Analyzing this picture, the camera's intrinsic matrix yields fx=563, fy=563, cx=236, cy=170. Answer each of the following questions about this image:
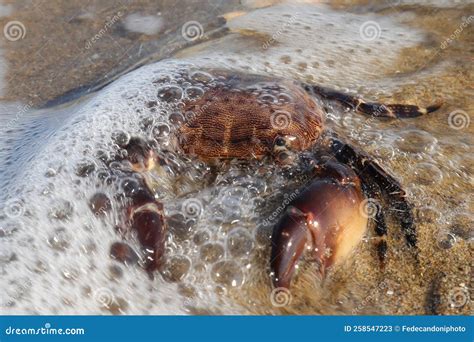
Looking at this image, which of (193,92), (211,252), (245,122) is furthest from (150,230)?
(193,92)

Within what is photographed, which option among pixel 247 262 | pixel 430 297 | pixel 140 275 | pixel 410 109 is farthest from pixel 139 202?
pixel 410 109

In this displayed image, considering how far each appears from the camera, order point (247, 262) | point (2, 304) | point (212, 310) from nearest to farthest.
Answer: point (2, 304), point (212, 310), point (247, 262)

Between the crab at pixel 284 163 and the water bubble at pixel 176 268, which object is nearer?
the crab at pixel 284 163

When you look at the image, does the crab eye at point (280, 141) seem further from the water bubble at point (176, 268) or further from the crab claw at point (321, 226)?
the water bubble at point (176, 268)

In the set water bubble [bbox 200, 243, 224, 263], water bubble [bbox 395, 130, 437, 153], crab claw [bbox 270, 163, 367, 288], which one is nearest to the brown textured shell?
crab claw [bbox 270, 163, 367, 288]

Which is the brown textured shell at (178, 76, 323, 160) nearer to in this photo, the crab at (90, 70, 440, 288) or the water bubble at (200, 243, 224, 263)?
the crab at (90, 70, 440, 288)

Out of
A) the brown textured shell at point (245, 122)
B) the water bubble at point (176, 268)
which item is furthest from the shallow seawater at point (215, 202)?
the brown textured shell at point (245, 122)

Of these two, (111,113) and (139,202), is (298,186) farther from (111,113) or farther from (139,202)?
(111,113)
